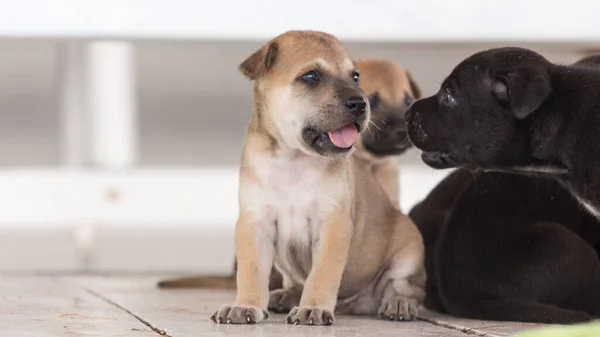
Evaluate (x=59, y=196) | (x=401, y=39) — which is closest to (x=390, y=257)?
(x=401, y=39)

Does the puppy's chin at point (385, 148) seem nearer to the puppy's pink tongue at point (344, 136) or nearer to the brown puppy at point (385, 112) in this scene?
the brown puppy at point (385, 112)

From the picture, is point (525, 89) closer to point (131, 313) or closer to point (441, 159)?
point (441, 159)

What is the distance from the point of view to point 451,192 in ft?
15.7

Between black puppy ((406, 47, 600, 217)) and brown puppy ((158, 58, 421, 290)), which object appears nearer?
black puppy ((406, 47, 600, 217))

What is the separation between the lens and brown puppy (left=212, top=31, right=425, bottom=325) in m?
3.94

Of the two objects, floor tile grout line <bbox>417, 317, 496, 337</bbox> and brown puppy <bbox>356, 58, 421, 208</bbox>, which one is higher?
brown puppy <bbox>356, 58, 421, 208</bbox>

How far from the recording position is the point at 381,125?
533 cm

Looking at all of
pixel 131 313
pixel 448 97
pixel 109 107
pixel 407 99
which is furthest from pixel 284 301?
pixel 109 107

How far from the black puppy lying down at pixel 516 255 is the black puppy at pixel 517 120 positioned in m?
0.26

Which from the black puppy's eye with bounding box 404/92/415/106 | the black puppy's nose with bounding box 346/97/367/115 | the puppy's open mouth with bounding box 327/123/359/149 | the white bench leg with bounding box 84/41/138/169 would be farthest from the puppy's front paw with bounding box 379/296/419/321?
the white bench leg with bounding box 84/41/138/169

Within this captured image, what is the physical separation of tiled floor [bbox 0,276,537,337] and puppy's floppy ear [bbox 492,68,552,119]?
25.8 inches

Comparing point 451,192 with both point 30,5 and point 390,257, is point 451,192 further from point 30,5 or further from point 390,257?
point 30,5

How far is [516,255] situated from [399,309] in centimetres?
42

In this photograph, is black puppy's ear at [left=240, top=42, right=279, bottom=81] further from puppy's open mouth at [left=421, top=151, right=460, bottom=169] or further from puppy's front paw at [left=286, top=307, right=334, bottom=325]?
puppy's front paw at [left=286, top=307, right=334, bottom=325]
